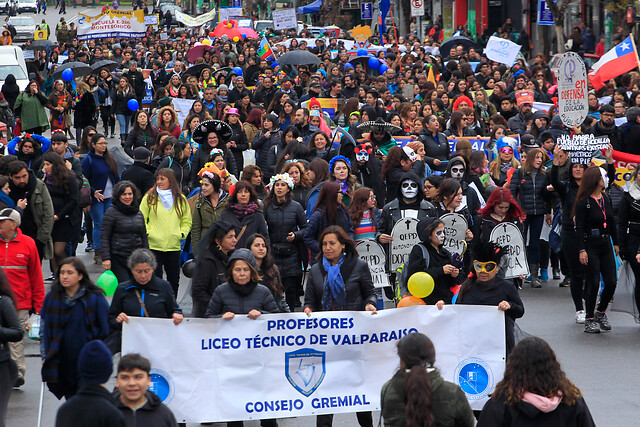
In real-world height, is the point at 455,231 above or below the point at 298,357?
above

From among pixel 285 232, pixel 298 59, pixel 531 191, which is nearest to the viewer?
pixel 285 232

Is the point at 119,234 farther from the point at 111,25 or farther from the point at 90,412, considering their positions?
the point at 111,25

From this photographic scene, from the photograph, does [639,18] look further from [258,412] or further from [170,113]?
[258,412]

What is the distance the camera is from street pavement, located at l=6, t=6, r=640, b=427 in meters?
8.32

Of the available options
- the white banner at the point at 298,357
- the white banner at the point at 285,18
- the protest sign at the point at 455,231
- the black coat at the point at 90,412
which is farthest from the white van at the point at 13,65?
the black coat at the point at 90,412

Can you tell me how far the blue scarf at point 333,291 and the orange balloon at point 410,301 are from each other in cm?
52

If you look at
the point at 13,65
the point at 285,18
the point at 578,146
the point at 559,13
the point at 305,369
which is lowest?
the point at 305,369

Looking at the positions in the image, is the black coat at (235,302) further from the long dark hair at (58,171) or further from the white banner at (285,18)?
the white banner at (285,18)

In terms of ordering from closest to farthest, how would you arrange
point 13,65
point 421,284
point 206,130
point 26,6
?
point 421,284 → point 206,130 → point 13,65 → point 26,6

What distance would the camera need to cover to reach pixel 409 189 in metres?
10.5

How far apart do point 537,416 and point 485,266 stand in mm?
2379

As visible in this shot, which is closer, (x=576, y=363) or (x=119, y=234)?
(x=576, y=363)

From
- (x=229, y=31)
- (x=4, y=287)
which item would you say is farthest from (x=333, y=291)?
(x=229, y=31)

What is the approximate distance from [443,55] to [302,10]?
36.0 metres
